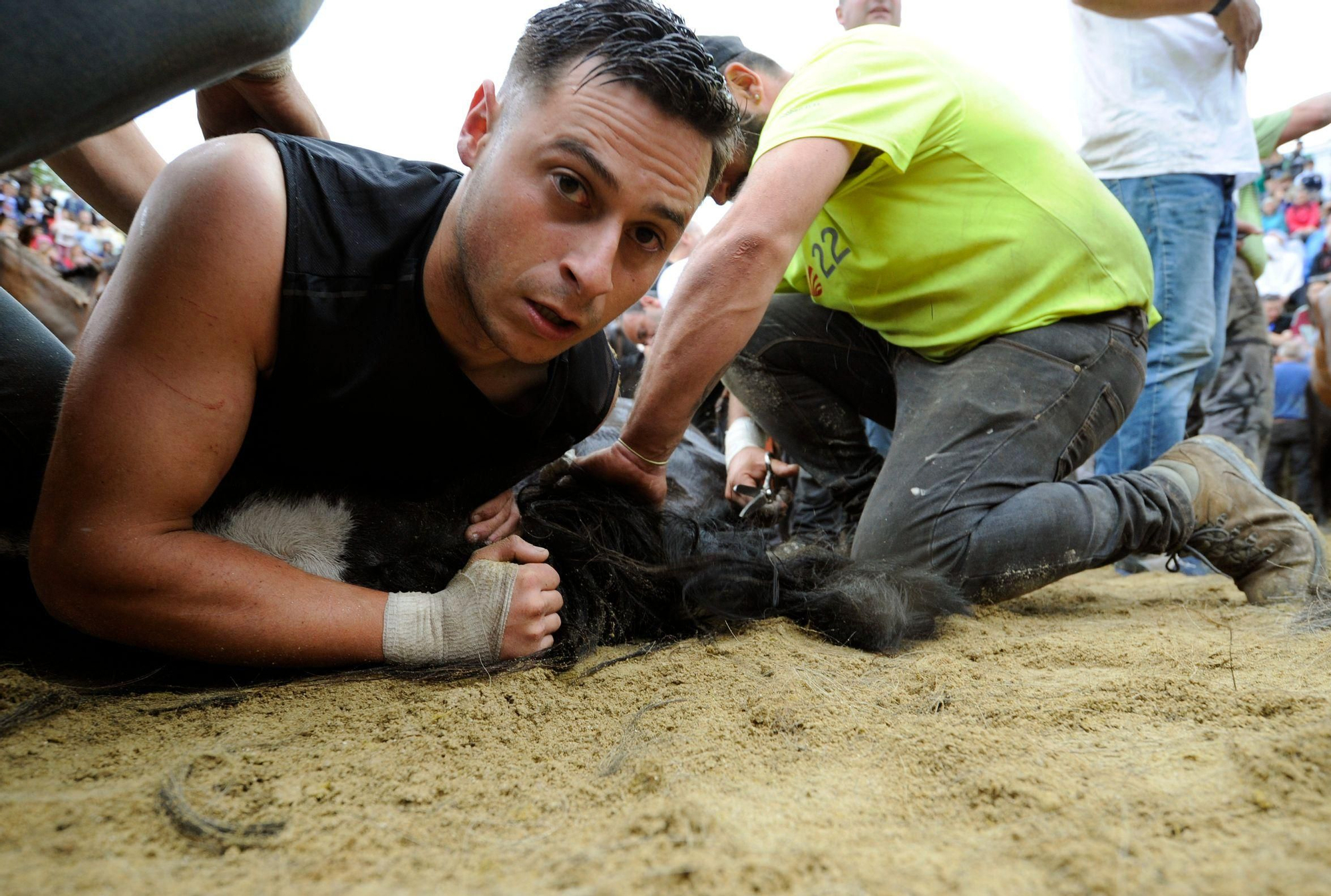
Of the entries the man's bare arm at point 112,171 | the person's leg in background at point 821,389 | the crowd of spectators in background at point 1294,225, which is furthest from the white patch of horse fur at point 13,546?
the crowd of spectators in background at point 1294,225

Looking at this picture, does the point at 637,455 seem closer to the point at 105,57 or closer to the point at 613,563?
the point at 613,563

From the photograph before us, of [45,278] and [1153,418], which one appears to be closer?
[1153,418]

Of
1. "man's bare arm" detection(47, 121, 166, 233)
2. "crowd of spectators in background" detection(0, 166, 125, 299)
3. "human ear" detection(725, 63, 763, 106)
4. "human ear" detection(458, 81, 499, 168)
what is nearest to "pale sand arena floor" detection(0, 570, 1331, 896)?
"human ear" detection(458, 81, 499, 168)

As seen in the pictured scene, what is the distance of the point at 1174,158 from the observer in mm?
2963

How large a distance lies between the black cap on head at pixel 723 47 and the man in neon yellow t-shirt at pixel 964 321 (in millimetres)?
146

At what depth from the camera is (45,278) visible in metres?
4.42

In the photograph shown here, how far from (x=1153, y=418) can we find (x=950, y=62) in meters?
1.49

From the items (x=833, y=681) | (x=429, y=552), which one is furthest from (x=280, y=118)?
(x=833, y=681)

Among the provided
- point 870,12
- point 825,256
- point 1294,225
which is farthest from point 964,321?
point 1294,225

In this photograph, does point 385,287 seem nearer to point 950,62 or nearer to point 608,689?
point 608,689

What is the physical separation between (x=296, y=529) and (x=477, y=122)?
0.88 meters

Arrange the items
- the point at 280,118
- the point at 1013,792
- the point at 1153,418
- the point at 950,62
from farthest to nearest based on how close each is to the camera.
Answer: the point at 1153,418 < the point at 950,62 < the point at 280,118 < the point at 1013,792

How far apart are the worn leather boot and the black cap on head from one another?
1.79 metres

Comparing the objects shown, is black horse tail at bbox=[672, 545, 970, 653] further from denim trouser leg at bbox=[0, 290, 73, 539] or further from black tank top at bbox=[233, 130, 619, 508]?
denim trouser leg at bbox=[0, 290, 73, 539]
